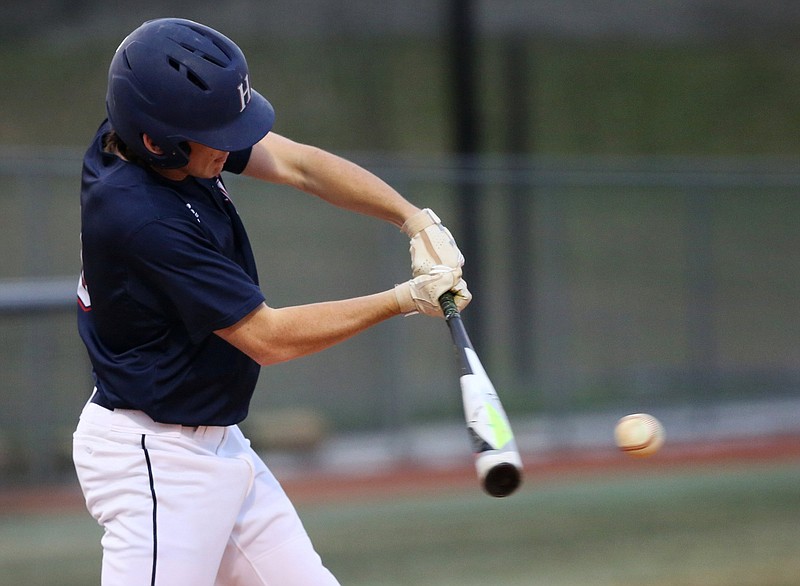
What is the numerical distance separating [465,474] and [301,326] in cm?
602

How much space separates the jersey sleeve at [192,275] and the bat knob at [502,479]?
71cm

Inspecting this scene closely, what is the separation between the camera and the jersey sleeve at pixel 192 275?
2.93 metres

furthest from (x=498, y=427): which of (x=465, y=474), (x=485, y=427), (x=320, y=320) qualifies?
(x=465, y=474)

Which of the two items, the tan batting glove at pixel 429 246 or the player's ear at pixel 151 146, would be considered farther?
the tan batting glove at pixel 429 246

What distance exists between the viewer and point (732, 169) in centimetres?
1037

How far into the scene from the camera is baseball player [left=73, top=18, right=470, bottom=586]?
9.75ft

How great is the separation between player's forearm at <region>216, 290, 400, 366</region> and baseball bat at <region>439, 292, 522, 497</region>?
198 millimetres

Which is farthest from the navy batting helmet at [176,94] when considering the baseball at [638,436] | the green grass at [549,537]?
the green grass at [549,537]

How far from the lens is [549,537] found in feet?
22.0

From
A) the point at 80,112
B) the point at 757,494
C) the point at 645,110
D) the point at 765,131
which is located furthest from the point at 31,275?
the point at 765,131

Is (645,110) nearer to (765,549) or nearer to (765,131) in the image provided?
(765,131)

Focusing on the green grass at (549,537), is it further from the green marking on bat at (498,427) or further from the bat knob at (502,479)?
the bat knob at (502,479)

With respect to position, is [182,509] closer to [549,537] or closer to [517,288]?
[549,537]

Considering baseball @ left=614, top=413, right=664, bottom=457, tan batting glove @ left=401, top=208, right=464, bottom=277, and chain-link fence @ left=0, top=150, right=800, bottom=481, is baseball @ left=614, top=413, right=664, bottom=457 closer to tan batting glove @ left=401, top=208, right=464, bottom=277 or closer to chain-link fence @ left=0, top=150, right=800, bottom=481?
tan batting glove @ left=401, top=208, right=464, bottom=277
